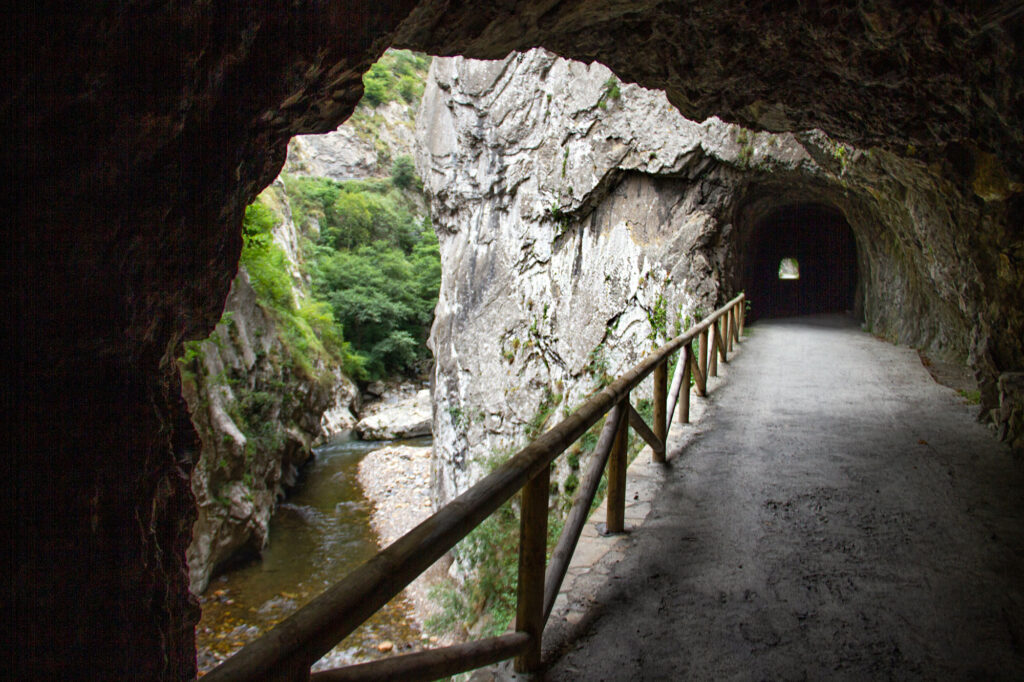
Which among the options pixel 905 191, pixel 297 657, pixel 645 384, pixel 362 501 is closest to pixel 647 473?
pixel 297 657

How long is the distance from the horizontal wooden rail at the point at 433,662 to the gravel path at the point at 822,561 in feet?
1.14

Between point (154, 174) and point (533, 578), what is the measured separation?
2.14 meters

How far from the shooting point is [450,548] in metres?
2.19

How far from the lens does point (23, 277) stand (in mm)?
1528

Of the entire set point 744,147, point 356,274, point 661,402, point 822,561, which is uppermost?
point 744,147

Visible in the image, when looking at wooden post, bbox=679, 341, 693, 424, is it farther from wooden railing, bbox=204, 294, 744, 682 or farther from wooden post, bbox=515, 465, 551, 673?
wooden post, bbox=515, 465, 551, 673

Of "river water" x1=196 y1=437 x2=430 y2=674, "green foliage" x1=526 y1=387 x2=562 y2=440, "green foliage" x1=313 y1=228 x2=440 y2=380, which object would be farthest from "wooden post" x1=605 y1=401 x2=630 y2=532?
"green foliage" x1=313 y1=228 x2=440 y2=380

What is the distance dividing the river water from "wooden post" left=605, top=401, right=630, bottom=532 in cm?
693

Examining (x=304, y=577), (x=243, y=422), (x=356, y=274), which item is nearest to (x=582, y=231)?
(x=243, y=422)

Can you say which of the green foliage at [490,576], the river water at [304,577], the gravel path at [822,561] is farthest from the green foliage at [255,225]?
the gravel path at [822,561]

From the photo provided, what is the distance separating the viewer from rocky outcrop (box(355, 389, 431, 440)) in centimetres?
2298

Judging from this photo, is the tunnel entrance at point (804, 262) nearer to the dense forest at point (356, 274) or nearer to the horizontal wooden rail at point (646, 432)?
the horizontal wooden rail at point (646, 432)

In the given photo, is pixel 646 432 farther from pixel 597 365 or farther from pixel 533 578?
pixel 597 365

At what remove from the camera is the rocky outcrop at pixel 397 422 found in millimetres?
22984
